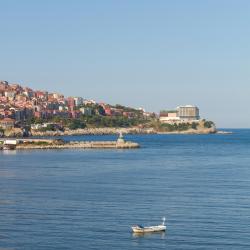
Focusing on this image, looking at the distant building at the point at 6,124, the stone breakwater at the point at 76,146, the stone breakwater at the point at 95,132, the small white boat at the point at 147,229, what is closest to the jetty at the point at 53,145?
the stone breakwater at the point at 76,146

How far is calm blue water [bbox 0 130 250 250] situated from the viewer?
1015 inches

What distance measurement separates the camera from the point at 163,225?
2769 cm

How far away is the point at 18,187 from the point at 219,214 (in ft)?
50.1

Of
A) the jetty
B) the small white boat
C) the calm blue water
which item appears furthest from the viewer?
the jetty

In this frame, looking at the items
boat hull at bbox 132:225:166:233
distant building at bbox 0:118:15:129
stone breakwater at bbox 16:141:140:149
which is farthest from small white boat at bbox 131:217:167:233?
distant building at bbox 0:118:15:129

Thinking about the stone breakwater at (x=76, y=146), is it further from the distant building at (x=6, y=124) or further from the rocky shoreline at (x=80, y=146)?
the distant building at (x=6, y=124)

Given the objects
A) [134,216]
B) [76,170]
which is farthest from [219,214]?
[76,170]

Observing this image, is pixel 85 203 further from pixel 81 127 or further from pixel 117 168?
pixel 81 127

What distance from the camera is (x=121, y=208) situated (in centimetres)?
3247

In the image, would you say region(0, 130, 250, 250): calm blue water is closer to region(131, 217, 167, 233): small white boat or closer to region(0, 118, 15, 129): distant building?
region(131, 217, 167, 233): small white boat

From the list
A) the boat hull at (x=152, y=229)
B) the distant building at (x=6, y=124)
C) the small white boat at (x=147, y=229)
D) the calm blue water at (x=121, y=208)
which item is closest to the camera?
the calm blue water at (x=121, y=208)

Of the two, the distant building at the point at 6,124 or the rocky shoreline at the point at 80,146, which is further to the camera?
the distant building at the point at 6,124

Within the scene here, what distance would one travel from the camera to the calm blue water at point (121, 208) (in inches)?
1015

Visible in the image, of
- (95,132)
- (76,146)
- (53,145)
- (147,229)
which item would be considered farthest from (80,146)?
(95,132)
